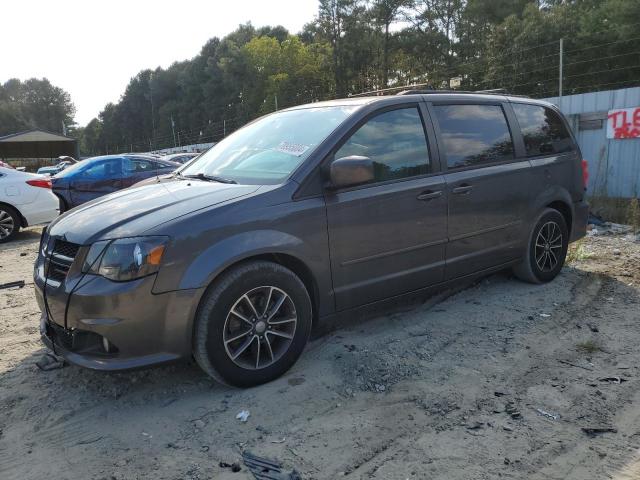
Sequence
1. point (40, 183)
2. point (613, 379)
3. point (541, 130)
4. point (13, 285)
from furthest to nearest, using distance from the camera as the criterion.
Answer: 1. point (40, 183)
2. point (13, 285)
3. point (541, 130)
4. point (613, 379)

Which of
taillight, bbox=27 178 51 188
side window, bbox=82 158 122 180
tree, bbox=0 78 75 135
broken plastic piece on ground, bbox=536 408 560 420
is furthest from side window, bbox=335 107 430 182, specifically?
tree, bbox=0 78 75 135

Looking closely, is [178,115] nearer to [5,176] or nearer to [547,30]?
[547,30]

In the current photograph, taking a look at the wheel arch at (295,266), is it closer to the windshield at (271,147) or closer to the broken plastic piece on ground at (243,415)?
the windshield at (271,147)

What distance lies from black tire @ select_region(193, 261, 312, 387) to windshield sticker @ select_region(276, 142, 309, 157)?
892 millimetres

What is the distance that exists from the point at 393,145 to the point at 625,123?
30.1 feet

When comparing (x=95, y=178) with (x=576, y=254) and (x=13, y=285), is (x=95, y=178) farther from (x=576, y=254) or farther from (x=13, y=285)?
(x=576, y=254)

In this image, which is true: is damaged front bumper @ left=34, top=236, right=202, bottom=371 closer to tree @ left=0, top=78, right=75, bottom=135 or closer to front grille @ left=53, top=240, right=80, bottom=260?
front grille @ left=53, top=240, right=80, bottom=260

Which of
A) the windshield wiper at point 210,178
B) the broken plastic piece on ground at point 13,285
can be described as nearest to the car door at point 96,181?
the broken plastic piece on ground at point 13,285

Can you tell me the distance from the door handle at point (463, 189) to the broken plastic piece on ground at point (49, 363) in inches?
130

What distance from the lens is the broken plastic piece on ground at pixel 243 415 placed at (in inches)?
119

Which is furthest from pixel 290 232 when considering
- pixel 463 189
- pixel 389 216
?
pixel 463 189

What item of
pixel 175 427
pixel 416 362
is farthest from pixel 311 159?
pixel 175 427

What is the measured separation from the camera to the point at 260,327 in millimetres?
3350

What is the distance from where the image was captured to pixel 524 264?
17.0ft
